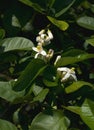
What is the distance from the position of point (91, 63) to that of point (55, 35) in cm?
18

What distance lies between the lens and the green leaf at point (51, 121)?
1.24 meters

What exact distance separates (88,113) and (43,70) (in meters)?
0.18

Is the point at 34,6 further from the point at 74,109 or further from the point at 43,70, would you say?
the point at 74,109

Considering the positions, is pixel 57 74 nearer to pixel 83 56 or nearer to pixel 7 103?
pixel 83 56

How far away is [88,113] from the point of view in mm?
1230

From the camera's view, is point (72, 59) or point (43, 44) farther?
point (43, 44)

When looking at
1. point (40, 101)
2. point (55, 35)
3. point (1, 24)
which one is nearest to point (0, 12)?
point (1, 24)

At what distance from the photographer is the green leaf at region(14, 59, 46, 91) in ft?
3.93

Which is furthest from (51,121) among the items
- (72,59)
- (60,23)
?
(60,23)

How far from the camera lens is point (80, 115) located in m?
1.22

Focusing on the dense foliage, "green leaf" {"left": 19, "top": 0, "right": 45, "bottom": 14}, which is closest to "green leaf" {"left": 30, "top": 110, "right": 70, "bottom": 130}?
the dense foliage

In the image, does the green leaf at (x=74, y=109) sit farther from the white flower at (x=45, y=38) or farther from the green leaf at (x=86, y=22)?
the green leaf at (x=86, y=22)

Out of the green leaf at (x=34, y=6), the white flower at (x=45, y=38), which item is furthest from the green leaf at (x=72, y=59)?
the green leaf at (x=34, y=6)

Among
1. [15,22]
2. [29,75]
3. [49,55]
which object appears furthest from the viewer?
[15,22]
